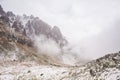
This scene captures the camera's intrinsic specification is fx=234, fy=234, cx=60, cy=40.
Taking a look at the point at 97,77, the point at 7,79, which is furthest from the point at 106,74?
the point at 7,79

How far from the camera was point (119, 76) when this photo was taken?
33594 millimetres

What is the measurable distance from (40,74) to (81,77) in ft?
49.5

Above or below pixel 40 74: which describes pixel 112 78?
below

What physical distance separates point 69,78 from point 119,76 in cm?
1354

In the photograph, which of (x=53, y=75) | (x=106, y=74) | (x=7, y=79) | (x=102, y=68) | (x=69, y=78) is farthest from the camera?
(x=7, y=79)

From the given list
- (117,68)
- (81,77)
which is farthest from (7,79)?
(117,68)

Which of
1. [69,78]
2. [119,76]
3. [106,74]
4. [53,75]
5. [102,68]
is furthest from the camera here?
[53,75]

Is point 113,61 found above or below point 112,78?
above

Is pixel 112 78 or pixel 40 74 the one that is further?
pixel 40 74

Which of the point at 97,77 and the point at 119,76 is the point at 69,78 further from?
the point at 119,76

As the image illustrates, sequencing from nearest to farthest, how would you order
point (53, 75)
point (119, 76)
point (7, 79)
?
point (119, 76)
point (53, 75)
point (7, 79)

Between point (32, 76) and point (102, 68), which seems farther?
point (32, 76)

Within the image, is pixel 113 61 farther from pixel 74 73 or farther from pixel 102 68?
pixel 74 73

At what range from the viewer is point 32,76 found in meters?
55.2
